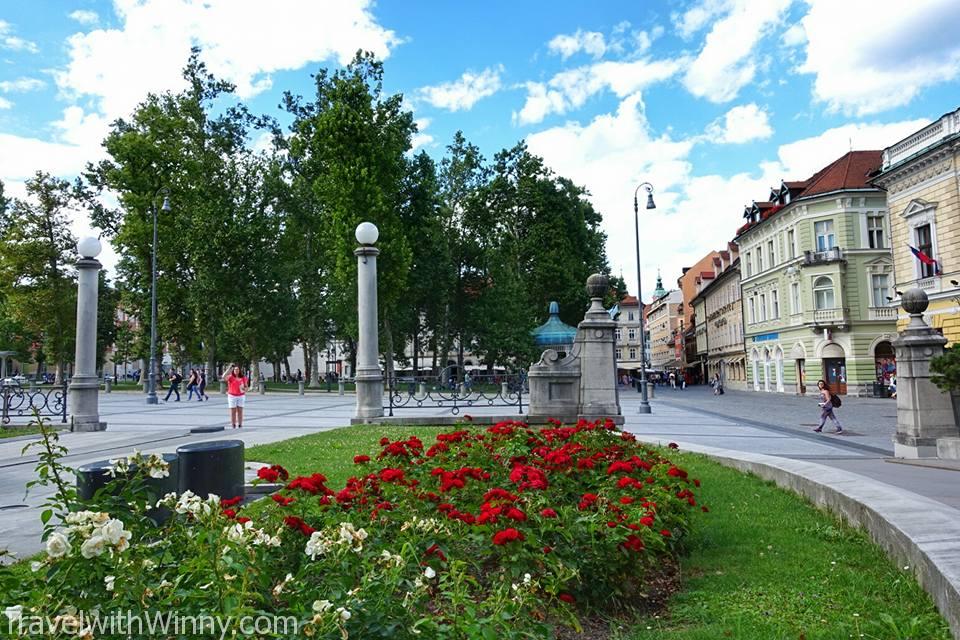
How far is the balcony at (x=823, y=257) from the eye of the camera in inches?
1527

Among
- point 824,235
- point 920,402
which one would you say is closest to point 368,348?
point 920,402

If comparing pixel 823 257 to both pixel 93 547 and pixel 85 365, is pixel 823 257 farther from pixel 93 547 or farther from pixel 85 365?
pixel 93 547

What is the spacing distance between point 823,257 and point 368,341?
1328 inches

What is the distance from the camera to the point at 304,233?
46375 mm

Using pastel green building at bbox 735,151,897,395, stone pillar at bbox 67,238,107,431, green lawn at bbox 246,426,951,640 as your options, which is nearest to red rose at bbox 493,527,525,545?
green lawn at bbox 246,426,951,640

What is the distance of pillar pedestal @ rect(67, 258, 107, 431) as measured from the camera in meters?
17.2

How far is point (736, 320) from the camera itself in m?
57.6

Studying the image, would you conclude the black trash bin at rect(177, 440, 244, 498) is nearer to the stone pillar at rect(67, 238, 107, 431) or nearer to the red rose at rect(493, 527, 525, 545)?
the red rose at rect(493, 527, 525, 545)

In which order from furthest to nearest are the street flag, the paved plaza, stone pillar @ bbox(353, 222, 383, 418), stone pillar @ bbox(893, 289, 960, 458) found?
the street flag
stone pillar @ bbox(353, 222, 383, 418)
stone pillar @ bbox(893, 289, 960, 458)
the paved plaza

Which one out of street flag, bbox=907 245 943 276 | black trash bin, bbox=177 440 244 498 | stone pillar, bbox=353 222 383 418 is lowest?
black trash bin, bbox=177 440 244 498

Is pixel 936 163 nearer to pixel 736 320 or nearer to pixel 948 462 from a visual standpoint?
pixel 948 462

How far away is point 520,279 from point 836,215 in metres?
20.8

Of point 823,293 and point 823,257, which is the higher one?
point 823,257

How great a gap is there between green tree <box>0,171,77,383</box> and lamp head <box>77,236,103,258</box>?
116 feet
